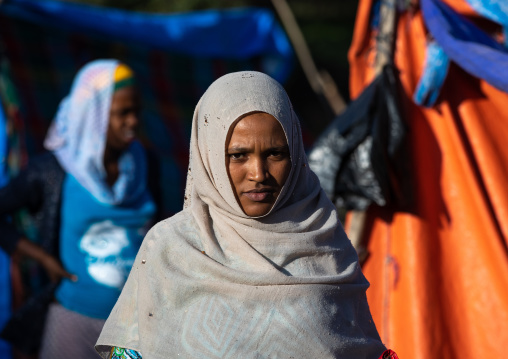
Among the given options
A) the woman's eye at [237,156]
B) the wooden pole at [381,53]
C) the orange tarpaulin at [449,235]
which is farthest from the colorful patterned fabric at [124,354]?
the wooden pole at [381,53]

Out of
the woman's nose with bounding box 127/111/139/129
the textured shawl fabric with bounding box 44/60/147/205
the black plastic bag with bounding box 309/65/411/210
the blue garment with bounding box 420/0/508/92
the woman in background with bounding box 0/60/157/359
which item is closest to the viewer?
the blue garment with bounding box 420/0/508/92

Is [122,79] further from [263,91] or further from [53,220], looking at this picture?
[263,91]

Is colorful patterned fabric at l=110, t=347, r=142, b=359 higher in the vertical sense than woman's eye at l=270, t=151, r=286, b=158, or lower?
lower

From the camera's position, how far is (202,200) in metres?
2.36

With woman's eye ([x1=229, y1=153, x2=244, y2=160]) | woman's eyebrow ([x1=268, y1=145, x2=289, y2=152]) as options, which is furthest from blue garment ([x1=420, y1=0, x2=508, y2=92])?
woman's eye ([x1=229, y1=153, x2=244, y2=160])

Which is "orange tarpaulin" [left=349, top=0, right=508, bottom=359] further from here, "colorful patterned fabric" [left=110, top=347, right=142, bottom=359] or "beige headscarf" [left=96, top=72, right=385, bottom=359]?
"colorful patterned fabric" [left=110, top=347, right=142, bottom=359]

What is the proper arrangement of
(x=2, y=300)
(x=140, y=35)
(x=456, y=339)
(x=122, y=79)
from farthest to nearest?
(x=140, y=35)
(x=2, y=300)
(x=122, y=79)
(x=456, y=339)

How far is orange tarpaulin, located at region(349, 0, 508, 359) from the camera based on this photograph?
10.7ft

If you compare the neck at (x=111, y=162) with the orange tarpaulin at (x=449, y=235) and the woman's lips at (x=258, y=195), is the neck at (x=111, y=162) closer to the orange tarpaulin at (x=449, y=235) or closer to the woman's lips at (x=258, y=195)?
the orange tarpaulin at (x=449, y=235)

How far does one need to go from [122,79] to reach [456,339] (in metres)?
2.21

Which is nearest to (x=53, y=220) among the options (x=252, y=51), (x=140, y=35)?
(x=140, y=35)

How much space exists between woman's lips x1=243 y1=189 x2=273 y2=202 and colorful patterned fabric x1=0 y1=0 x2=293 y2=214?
8.93 ft

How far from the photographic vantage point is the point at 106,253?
367 centimetres

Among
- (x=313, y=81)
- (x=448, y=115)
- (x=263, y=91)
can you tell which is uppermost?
(x=263, y=91)
